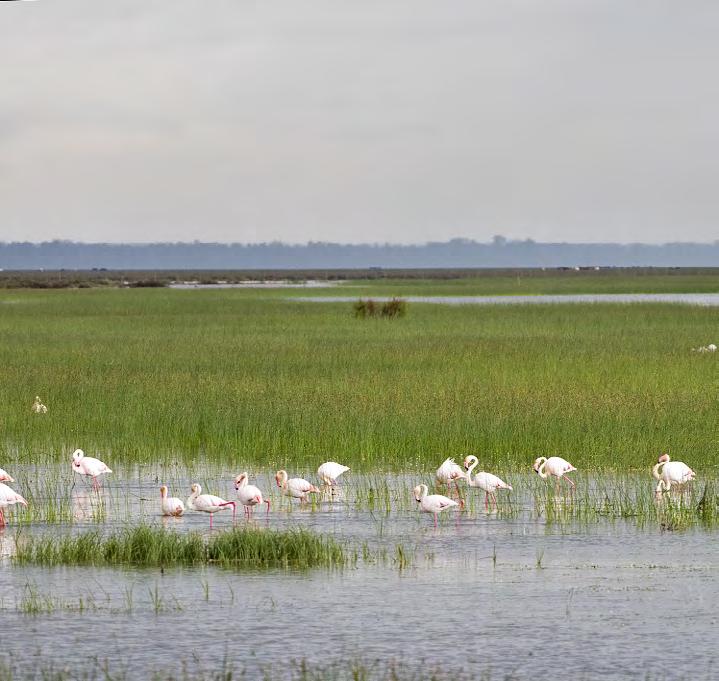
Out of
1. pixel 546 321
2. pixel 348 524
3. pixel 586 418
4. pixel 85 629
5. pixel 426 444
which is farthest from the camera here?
pixel 546 321

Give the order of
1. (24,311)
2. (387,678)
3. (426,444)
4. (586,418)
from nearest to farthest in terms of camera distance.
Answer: (387,678) → (426,444) → (586,418) → (24,311)

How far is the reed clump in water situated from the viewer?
15547 millimetres

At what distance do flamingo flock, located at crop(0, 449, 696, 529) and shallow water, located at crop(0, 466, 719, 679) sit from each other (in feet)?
1.01

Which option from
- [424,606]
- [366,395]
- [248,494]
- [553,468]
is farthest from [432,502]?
[366,395]

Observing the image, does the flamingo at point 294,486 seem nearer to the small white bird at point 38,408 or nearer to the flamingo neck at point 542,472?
the flamingo neck at point 542,472

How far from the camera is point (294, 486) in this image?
19.0 meters

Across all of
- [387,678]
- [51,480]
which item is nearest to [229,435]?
[51,480]

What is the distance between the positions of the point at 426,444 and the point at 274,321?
137ft

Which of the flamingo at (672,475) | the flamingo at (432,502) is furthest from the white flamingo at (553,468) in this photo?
the flamingo at (432,502)

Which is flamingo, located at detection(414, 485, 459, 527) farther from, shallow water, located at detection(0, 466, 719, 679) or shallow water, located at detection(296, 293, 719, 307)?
shallow water, located at detection(296, 293, 719, 307)

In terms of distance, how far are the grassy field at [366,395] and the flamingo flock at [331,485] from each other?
1.91m

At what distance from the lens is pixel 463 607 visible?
13867mm

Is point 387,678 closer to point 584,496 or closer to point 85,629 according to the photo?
point 85,629

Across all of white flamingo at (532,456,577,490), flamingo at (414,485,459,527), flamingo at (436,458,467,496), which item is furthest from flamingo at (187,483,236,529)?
white flamingo at (532,456,577,490)
